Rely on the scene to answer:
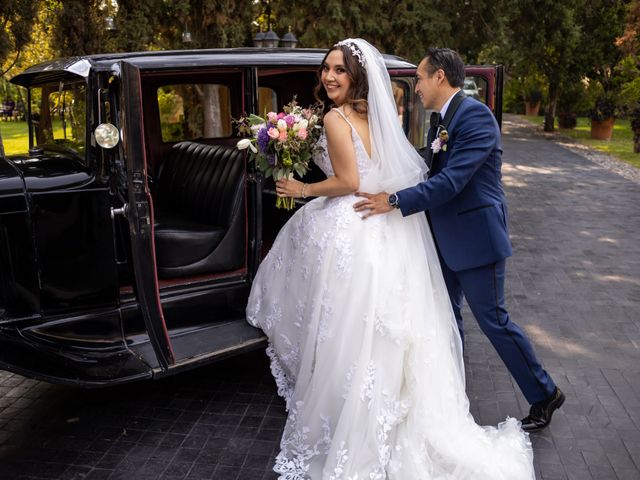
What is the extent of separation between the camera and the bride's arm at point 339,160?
3.27 meters

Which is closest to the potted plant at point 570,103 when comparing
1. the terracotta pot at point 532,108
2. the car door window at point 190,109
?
the terracotta pot at point 532,108

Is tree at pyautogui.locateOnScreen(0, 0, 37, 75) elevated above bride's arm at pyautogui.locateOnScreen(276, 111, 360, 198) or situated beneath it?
elevated above

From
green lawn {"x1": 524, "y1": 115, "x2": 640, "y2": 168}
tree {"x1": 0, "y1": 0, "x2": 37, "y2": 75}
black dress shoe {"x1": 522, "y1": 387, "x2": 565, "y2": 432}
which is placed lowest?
black dress shoe {"x1": 522, "y1": 387, "x2": 565, "y2": 432}

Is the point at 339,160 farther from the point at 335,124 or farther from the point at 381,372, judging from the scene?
the point at 381,372

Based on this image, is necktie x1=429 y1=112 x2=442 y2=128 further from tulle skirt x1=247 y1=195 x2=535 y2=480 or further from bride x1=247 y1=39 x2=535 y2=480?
tulle skirt x1=247 y1=195 x2=535 y2=480

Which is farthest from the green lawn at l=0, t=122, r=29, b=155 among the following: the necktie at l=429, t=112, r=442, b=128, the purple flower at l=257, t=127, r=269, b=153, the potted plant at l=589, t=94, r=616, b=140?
the potted plant at l=589, t=94, r=616, b=140

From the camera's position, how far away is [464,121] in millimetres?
3268

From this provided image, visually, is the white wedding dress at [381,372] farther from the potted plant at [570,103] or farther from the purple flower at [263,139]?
the potted plant at [570,103]

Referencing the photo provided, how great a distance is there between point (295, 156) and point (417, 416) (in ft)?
5.22

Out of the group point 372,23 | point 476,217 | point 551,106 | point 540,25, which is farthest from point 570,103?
point 476,217

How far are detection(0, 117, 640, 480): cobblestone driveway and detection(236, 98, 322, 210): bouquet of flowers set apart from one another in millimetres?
1560

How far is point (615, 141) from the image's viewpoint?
2030 centimetres

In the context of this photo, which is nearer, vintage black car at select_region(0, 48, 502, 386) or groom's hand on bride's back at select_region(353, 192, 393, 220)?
vintage black car at select_region(0, 48, 502, 386)

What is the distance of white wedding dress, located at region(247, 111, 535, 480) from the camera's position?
3.04 m
